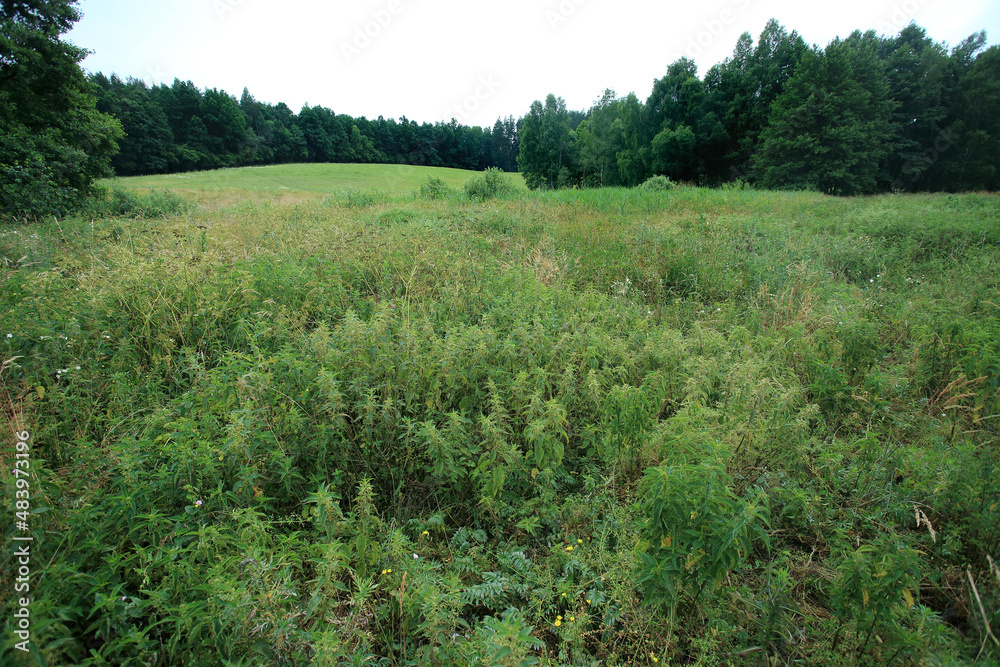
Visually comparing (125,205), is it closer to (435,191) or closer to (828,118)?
(435,191)

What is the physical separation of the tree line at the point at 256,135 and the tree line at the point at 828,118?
99.2 feet

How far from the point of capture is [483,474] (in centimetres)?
280

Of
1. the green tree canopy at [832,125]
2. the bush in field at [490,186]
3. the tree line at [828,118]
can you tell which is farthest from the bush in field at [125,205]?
the green tree canopy at [832,125]

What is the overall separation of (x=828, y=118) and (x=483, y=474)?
137 ft

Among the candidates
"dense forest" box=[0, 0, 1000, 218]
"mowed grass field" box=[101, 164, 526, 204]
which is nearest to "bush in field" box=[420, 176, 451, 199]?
"mowed grass field" box=[101, 164, 526, 204]

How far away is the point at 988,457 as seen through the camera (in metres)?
2.69

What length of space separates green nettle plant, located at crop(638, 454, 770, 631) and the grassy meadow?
15 mm

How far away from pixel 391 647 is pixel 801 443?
115 inches

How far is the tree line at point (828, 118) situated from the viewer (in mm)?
31547

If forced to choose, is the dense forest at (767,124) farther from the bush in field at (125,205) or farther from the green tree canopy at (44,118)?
the bush in field at (125,205)

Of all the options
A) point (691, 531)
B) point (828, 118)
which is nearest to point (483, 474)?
point (691, 531)

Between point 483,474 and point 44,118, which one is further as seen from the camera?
point 44,118

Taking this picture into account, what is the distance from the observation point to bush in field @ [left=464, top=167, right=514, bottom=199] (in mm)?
16422

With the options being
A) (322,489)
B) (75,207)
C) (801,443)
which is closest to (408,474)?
(322,489)
